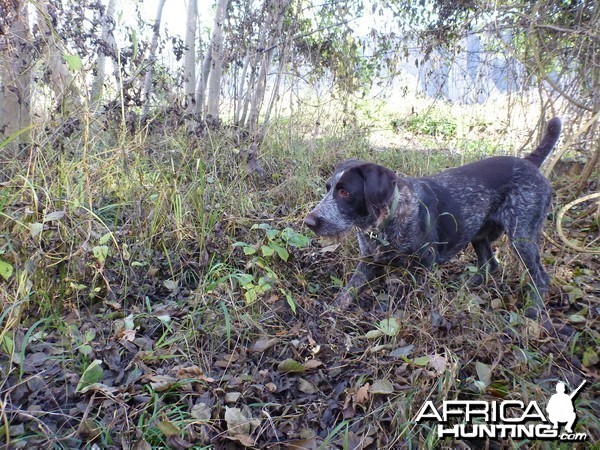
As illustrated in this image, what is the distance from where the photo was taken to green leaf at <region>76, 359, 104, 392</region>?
2074 millimetres

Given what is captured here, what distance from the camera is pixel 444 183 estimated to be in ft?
12.0

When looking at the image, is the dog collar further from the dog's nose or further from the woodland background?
the dog's nose

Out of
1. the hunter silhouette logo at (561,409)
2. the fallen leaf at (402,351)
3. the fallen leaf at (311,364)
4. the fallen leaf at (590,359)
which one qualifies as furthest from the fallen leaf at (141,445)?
the fallen leaf at (590,359)

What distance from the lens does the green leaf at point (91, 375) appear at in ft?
6.81

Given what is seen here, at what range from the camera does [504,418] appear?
6.54ft

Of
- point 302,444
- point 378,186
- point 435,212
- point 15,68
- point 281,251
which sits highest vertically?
point 15,68

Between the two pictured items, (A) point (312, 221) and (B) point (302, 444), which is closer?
(B) point (302, 444)

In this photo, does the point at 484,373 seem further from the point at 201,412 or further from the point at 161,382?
the point at 161,382

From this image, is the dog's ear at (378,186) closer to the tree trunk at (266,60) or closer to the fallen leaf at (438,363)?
the fallen leaf at (438,363)

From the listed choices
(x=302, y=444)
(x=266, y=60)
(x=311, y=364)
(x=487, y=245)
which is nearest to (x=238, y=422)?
(x=302, y=444)

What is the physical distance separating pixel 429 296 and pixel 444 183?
1.12 m

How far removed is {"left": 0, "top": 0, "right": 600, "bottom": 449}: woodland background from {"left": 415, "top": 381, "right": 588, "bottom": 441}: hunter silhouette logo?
0.05 meters

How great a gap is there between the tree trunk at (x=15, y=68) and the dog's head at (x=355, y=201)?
70.3 inches

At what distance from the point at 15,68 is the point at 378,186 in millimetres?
2569
